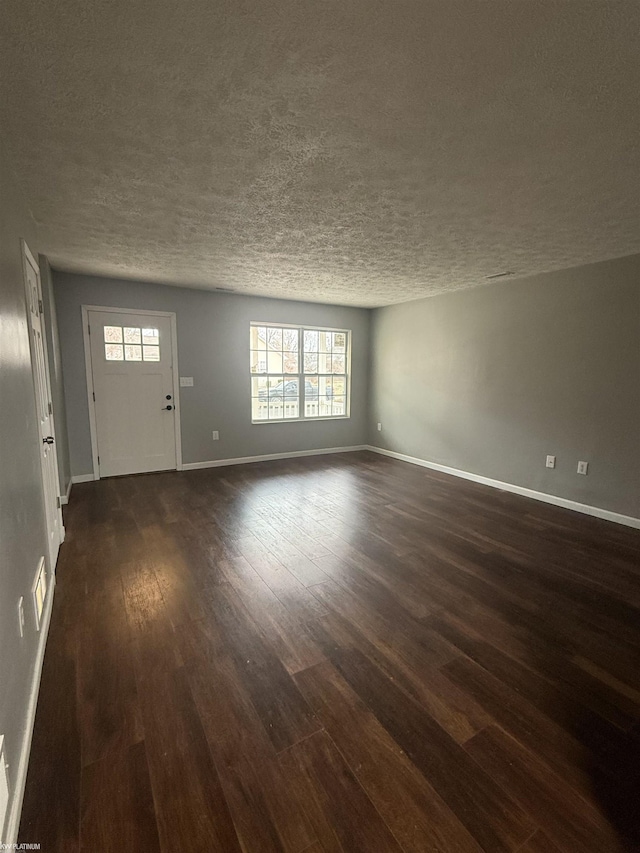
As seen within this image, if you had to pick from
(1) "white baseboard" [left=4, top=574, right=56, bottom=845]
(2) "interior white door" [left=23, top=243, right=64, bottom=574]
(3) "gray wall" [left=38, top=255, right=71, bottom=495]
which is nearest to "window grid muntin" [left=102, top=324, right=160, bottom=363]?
(3) "gray wall" [left=38, top=255, right=71, bottom=495]

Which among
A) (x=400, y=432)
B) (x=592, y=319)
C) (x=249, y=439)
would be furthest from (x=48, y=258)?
(x=592, y=319)

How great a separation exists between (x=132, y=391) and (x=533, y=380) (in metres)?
4.73

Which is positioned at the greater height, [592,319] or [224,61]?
[224,61]

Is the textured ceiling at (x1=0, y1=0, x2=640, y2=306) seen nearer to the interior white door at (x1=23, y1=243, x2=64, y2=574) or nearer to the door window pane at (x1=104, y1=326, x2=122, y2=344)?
the interior white door at (x1=23, y1=243, x2=64, y2=574)

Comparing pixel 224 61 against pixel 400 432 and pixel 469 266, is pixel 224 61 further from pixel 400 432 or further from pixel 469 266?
pixel 400 432

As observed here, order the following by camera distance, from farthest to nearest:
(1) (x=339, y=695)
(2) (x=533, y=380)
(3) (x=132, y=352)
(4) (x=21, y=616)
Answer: (3) (x=132, y=352) → (2) (x=533, y=380) → (1) (x=339, y=695) → (4) (x=21, y=616)

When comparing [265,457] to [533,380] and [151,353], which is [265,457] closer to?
[151,353]

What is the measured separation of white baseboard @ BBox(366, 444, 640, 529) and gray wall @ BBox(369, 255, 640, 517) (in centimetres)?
6

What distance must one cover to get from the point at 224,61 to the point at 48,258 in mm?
3314

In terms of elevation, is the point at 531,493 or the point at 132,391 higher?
the point at 132,391

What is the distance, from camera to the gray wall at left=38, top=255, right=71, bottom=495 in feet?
11.3

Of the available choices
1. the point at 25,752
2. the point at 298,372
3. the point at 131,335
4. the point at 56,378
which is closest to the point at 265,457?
the point at 298,372

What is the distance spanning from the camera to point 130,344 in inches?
182

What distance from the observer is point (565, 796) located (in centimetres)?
119
